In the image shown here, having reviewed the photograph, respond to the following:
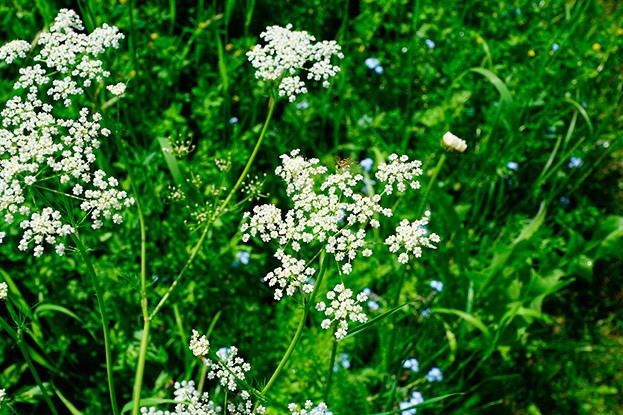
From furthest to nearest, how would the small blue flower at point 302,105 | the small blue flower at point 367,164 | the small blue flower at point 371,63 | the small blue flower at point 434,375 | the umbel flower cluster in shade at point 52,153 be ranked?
the small blue flower at point 371,63 → the small blue flower at point 302,105 → the small blue flower at point 367,164 → the small blue flower at point 434,375 → the umbel flower cluster in shade at point 52,153

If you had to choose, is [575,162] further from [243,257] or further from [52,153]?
[52,153]

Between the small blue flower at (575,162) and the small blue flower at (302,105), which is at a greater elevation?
the small blue flower at (302,105)

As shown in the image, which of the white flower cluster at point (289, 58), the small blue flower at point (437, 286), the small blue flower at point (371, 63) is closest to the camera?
the white flower cluster at point (289, 58)

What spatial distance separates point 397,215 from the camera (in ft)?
12.8

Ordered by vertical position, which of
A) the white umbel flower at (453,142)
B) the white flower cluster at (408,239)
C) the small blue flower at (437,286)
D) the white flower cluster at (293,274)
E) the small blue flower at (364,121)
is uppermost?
the small blue flower at (364,121)

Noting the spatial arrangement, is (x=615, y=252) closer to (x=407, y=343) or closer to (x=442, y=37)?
(x=407, y=343)

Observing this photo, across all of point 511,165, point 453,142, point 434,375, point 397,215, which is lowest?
point 434,375

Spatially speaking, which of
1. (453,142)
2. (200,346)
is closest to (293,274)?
(200,346)

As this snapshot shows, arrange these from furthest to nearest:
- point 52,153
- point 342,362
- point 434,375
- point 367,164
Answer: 1. point 367,164
2. point 434,375
3. point 342,362
4. point 52,153

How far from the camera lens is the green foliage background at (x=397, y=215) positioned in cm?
327

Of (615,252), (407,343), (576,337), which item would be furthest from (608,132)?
(407,343)

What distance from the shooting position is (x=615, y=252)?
12.9 ft

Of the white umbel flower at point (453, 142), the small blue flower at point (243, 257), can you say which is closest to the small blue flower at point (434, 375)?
the small blue flower at point (243, 257)

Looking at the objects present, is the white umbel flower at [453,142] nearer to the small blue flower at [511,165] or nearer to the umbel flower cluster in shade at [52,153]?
the umbel flower cluster in shade at [52,153]
